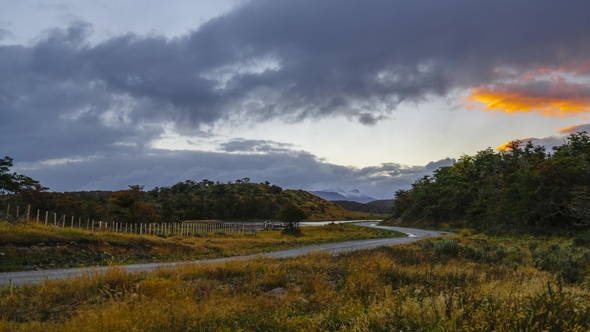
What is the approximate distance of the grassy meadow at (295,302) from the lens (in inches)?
256

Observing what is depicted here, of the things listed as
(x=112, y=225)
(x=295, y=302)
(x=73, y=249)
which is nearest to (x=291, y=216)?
(x=112, y=225)

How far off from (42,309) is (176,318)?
3559mm

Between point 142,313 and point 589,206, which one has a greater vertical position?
point 589,206

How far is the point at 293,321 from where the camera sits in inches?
278

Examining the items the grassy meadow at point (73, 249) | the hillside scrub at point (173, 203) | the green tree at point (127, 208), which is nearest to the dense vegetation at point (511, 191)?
the hillside scrub at point (173, 203)

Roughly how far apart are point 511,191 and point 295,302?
4284cm

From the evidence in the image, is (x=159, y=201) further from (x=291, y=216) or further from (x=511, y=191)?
(x=511, y=191)

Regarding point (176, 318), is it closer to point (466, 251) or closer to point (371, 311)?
point (371, 311)

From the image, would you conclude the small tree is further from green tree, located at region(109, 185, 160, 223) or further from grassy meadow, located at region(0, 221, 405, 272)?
grassy meadow, located at region(0, 221, 405, 272)

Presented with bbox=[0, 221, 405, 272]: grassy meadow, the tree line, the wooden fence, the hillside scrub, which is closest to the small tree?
the tree line

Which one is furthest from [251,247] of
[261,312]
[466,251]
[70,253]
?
[261,312]

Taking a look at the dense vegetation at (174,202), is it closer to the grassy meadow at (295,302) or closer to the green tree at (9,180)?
the green tree at (9,180)

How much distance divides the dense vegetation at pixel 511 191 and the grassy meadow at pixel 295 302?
27700 millimetres

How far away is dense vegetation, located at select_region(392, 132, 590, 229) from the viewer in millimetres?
37562
